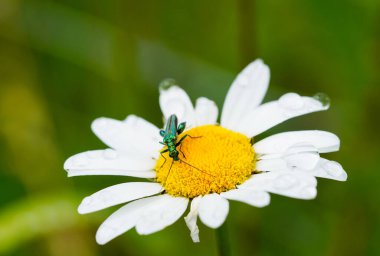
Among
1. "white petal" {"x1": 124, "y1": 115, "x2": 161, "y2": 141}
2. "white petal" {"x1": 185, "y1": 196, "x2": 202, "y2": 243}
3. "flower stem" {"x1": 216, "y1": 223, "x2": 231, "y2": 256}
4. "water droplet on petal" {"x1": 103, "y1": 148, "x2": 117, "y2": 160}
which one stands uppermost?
"white petal" {"x1": 124, "y1": 115, "x2": 161, "y2": 141}

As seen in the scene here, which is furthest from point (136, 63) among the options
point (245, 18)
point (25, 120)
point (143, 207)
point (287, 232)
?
point (143, 207)

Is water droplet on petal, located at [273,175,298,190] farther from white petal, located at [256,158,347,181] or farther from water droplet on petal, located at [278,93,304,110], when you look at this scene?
water droplet on petal, located at [278,93,304,110]

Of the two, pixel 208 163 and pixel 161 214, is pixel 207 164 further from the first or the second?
pixel 161 214

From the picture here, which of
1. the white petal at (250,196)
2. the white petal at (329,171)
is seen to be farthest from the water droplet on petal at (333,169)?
the white petal at (250,196)

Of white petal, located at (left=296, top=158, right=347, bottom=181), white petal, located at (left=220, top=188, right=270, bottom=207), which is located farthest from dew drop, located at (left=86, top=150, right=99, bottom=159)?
white petal, located at (left=296, top=158, right=347, bottom=181)

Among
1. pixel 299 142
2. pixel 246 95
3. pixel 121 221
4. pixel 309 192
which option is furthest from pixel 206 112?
pixel 309 192

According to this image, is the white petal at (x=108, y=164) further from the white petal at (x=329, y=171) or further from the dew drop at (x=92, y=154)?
the white petal at (x=329, y=171)
